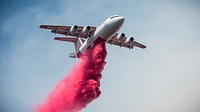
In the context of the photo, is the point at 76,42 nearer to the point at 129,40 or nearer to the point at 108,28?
the point at 129,40

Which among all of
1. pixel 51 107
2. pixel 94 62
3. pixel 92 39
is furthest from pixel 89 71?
pixel 51 107

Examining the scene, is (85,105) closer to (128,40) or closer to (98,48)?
(98,48)

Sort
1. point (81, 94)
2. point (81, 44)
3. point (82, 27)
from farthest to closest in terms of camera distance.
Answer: point (81, 44)
point (82, 27)
point (81, 94)

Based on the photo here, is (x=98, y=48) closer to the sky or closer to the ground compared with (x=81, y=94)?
closer to the sky

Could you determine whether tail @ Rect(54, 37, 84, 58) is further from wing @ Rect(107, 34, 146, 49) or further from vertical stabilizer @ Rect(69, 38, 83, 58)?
wing @ Rect(107, 34, 146, 49)

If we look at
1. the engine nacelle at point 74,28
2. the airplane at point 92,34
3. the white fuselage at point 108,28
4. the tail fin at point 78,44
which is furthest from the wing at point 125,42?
the engine nacelle at point 74,28

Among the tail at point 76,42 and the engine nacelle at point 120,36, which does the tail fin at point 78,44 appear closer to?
the tail at point 76,42
